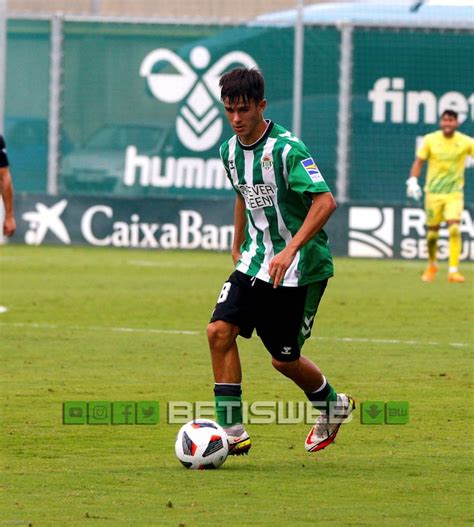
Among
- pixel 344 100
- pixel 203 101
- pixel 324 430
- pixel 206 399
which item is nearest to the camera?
pixel 324 430

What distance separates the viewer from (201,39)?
2641 centimetres

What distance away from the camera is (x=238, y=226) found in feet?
26.1

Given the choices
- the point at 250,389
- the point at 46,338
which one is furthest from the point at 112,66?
the point at 250,389

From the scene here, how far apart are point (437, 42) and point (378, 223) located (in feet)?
12.4

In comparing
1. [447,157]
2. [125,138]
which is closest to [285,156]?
[447,157]

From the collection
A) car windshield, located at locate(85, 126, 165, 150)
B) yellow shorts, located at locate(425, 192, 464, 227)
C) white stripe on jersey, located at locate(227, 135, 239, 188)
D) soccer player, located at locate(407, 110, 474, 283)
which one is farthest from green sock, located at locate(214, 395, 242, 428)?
car windshield, located at locate(85, 126, 165, 150)

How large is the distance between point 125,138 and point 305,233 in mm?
19431

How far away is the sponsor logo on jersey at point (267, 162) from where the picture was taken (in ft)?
24.4

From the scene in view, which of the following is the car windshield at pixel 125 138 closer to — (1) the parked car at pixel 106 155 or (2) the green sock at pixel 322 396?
(1) the parked car at pixel 106 155

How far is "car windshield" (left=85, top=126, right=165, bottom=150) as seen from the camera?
2636 centimetres

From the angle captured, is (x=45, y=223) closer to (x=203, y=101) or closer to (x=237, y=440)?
(x=203, y=101)

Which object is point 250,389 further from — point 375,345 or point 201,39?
point 201,39

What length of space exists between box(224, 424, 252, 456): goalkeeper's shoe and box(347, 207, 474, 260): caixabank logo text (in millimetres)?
16943

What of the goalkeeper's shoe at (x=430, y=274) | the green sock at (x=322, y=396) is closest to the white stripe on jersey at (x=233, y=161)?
the green sock at (x=322, y=396)
